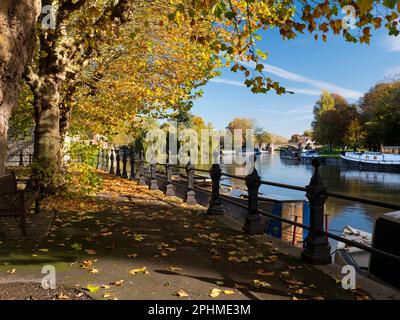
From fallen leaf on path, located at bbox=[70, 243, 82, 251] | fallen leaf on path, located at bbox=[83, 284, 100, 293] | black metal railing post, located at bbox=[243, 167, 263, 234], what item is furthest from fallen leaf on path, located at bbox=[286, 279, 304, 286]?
fallen leaf on path, located at bbox=[70, 243, 82, 251]

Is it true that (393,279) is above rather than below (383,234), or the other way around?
below

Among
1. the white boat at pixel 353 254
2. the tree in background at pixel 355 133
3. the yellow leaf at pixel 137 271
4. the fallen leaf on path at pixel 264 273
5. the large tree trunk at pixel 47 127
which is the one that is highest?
the tree in background at pixel 355 133

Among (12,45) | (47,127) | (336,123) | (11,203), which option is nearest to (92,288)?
(11,203)

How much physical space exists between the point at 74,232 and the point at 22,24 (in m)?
3.94

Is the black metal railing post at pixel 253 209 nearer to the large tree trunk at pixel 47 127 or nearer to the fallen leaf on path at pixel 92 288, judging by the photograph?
the fallen leaf on path at pixel 92 288

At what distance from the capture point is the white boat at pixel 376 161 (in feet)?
238

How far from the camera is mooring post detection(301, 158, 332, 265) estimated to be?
577 centimetres

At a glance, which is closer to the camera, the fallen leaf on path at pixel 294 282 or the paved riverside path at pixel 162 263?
the paved riverside path at pixel 162 263

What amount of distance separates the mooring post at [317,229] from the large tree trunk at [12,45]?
4.59m

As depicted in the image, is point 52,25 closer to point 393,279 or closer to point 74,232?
point 74,232

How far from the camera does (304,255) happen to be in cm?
591

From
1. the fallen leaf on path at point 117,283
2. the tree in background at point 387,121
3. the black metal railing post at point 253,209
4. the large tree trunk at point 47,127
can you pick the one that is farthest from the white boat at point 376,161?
the fallen leaf on path at point 117,283

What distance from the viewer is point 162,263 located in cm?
554
